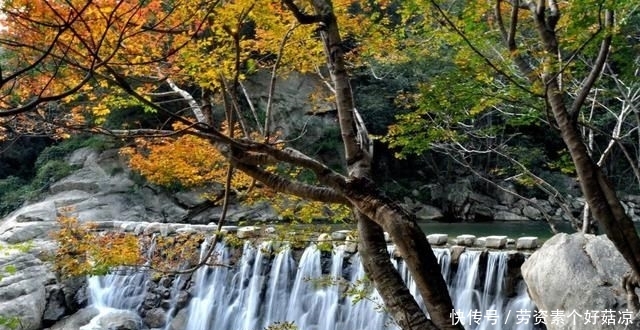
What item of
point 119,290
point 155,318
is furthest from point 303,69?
point 119,290

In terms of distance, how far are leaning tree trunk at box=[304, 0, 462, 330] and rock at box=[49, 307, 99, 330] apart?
9.52 meters

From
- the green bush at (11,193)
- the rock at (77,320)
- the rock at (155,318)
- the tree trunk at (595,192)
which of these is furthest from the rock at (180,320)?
the green bush at (11,193)

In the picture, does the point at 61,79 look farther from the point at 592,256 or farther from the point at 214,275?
the point at 214,275

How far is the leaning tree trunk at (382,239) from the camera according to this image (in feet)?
9.13

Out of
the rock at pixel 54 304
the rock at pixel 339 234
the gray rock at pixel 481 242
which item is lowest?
the rock at pixel 54 304

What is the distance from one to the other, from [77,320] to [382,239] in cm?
990

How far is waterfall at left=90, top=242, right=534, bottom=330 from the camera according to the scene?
8.79 metres

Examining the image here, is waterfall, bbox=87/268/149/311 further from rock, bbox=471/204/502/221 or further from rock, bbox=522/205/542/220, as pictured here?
rock, bbox=522/205/542/220

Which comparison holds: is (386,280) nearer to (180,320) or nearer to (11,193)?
(180,320)

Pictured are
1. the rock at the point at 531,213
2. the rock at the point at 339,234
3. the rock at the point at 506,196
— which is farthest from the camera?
the rock at the point at 506,196

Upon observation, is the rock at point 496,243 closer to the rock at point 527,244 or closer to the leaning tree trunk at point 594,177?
the rock at point 527,244

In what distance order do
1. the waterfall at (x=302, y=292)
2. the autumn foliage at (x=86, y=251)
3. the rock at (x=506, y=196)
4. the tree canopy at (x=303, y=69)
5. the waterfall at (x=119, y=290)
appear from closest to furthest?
the tree canopy at (x=303, y=69) → the autumn foliage at (x=86, y=251) → the waterfall at (x=302, y=292) → the waterfall at (x=119, y=290) → the rock at (x=506, y=196)

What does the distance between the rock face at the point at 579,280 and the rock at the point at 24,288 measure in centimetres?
910

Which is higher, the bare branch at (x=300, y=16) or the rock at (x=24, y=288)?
the bare branch at (x=300, y=16)
